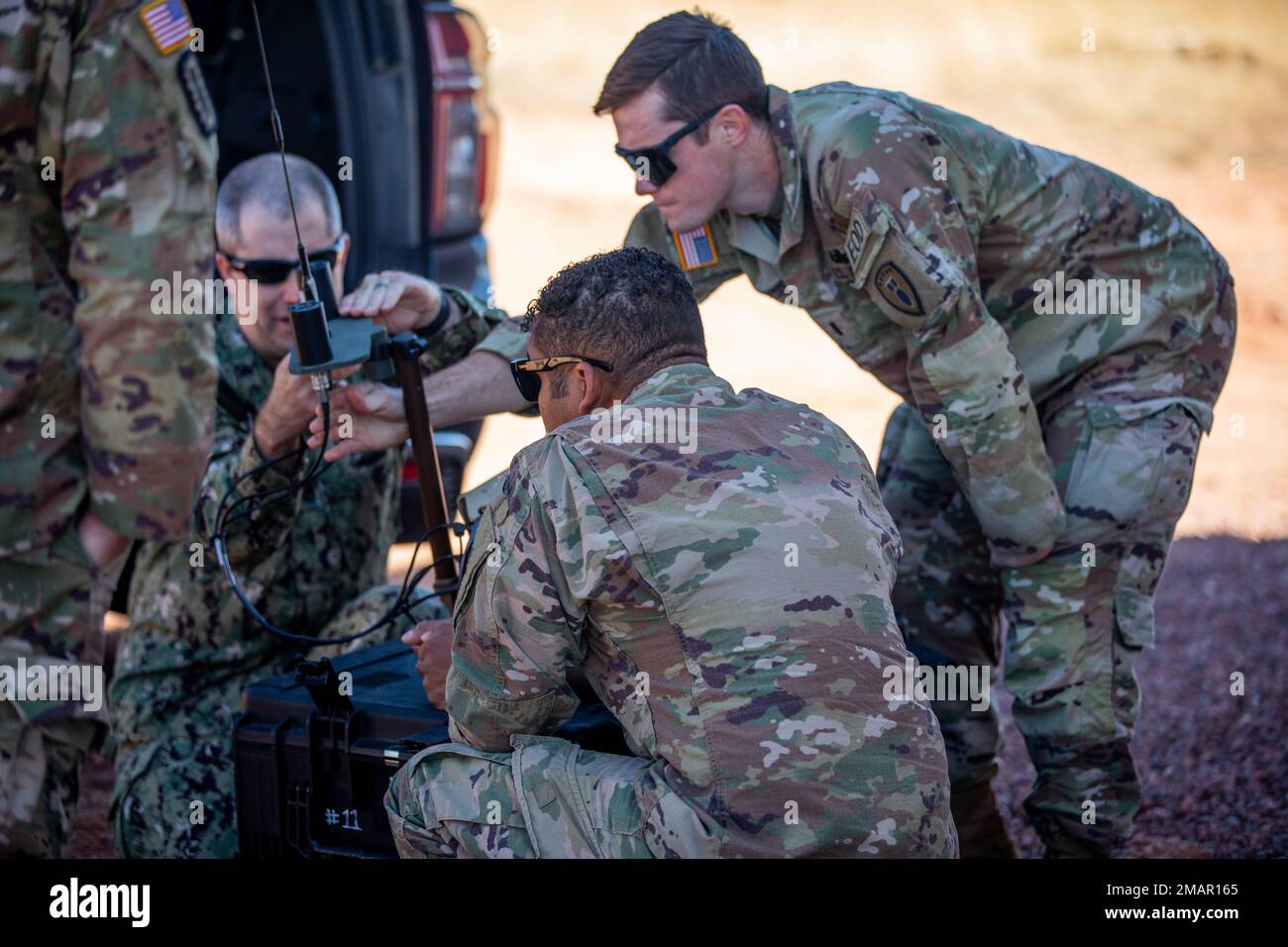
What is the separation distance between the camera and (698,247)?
3443 millimetres

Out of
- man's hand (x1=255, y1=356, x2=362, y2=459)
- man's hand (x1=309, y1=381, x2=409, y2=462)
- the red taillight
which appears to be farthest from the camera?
the red taillight

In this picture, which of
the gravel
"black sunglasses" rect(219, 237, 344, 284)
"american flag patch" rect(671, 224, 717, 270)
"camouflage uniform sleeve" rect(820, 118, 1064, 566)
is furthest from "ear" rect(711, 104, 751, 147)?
the gravel

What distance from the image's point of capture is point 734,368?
959cm

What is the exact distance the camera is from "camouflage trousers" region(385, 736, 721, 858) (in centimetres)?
220

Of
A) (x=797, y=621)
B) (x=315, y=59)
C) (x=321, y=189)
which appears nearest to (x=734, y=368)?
(x=315, y=59)

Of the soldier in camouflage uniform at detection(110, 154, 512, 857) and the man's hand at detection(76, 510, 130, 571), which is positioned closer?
the man's hand at detection(76, 510, 130, 571)

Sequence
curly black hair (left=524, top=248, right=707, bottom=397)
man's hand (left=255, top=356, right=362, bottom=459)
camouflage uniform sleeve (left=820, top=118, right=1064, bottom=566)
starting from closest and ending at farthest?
curly black hair (left=524, top=248, right=707, bottom=397) < camouflage uniform sleeve (left=820, top=118, right=1064, bottom=566) < man's hand (left=255, top=356, right=362, bottom=459)

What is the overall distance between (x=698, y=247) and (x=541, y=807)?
1.56 meters

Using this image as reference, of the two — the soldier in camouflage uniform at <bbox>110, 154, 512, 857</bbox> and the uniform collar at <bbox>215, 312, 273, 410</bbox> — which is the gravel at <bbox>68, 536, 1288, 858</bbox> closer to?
the soldier in camouflage uniform at <bbox>110, 154, 512, 857</bbox>

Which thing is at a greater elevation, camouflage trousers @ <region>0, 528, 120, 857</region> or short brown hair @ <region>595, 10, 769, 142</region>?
short brown hair @ <region>595, 10, 769, 142</region>

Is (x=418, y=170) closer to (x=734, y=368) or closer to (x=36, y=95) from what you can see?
(x=36, y=95)

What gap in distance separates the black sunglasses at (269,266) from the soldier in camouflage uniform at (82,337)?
2.97 feet
